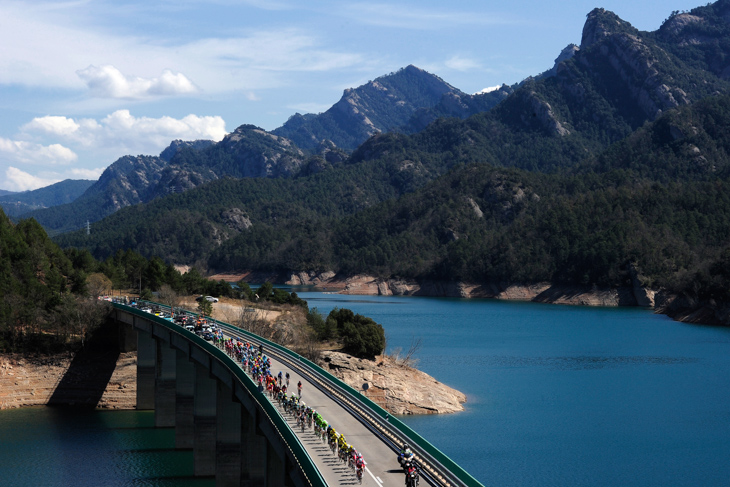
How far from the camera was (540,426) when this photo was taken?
60.5 metres

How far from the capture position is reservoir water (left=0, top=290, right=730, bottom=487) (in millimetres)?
49906

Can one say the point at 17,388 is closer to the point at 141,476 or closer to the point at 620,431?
the point at 141,476

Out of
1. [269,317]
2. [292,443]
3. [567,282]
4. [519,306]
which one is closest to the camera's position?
[292,443]

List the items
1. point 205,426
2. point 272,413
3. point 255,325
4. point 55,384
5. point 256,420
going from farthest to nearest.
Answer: point 255,325
point 55,384
point 205,426
point 256,420
point 272,413

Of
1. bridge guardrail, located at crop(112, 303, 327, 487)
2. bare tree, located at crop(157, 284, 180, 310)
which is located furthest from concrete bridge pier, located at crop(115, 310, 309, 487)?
bare tree, located at crop(157, 284, 180, 310)

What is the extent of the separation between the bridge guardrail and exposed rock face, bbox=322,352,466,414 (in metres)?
14.7

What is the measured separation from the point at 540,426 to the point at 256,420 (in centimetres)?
2973

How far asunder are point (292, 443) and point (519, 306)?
152 metres

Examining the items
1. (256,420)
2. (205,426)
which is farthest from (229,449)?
(256,420)

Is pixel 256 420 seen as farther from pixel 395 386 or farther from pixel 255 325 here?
pixel 255 325

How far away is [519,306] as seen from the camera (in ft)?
577

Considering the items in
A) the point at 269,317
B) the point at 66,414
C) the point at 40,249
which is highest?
the point at 40,249

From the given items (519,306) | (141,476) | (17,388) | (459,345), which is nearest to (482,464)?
(141,476)

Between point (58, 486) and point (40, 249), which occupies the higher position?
point (40, 249)
